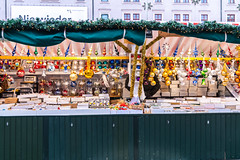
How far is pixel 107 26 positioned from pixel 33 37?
4.39ft

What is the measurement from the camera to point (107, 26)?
3508 millimetres

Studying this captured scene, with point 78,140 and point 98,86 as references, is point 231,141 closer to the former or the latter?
point 78,140

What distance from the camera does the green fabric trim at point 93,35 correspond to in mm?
3459

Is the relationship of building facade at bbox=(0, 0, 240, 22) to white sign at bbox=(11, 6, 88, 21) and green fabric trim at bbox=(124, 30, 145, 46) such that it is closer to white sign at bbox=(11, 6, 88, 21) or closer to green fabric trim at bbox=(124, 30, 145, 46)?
white sign at bbox=(11, 6, 88, 21)

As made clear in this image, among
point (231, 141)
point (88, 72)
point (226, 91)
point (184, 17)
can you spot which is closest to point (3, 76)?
point (88, 72)

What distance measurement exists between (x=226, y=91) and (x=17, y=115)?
7.08m

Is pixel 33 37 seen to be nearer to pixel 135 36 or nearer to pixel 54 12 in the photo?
pixel 135 36

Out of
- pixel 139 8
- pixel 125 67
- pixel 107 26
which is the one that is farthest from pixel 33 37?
pixel 139 8

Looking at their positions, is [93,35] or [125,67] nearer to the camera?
[93,35]

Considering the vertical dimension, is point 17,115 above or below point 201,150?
above

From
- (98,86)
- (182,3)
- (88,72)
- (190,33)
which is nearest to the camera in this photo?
(190,33)

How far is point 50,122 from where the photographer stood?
3.95 m

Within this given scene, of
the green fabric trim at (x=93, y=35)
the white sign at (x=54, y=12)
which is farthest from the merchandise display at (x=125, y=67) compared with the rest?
the white sign at (x=54, y=12)

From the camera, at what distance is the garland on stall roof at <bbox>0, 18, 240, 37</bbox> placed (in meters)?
3.34
